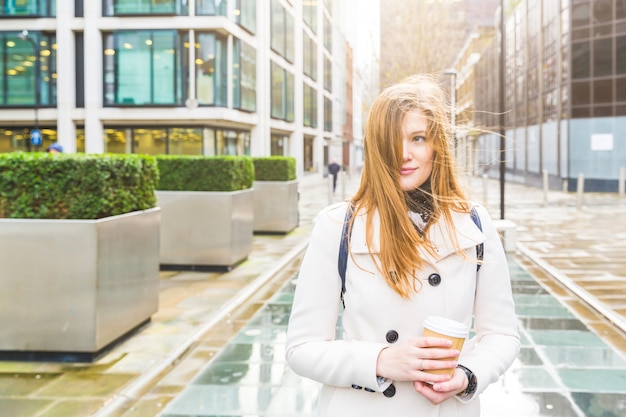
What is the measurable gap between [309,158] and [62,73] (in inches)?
989

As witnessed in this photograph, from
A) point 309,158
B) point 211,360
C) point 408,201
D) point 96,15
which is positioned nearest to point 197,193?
point 211,360

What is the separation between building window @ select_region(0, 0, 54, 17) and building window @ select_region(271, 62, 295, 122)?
11.0 metres

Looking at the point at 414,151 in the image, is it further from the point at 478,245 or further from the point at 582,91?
the point at 582,91

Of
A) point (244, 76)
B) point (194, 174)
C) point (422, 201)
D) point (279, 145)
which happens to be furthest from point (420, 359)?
point (279, 145)

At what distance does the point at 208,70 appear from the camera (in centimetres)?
3052

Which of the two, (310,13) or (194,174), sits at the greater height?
(310,13)

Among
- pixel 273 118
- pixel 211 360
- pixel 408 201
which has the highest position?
pixel 273 118

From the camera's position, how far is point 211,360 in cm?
608

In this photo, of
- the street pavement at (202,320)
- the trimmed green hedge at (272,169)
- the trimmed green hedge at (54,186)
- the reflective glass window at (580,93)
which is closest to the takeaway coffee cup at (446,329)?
the street pavement at (202,320)

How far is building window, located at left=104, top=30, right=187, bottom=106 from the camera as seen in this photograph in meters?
30.1

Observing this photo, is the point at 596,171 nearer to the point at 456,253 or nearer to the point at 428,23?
the point at 428,23

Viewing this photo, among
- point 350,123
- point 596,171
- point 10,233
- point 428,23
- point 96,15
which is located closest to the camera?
point 10,233

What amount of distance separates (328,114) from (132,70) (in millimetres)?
30815

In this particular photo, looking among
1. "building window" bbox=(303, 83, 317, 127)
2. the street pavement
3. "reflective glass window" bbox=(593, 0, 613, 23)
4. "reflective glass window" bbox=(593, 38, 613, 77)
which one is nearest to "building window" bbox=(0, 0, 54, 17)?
"building window" bbox=(303, 83, 317, 127)
